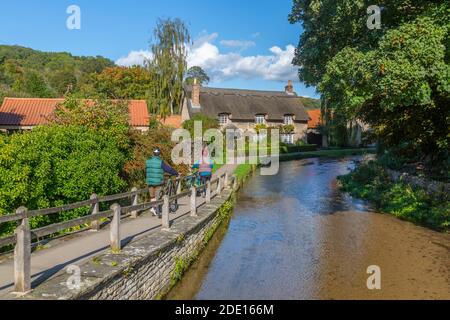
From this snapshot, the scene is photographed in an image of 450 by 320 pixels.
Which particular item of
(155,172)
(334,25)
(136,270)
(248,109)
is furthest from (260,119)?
(136,270)

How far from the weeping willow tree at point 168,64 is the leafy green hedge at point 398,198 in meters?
29.1

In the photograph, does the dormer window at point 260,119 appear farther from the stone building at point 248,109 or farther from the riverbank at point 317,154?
the riverbank at point 317,154

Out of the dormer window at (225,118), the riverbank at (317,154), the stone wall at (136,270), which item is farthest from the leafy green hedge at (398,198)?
the dormer window at (225,118)

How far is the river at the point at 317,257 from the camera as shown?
8.86m

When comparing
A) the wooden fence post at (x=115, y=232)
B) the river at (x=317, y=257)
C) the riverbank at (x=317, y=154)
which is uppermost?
the riverbank at (x=317, y=154)

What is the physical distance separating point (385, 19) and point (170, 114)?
40074mm

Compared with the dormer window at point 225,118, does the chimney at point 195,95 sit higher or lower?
higher

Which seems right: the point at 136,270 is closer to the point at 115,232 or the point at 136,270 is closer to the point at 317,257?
the point at 115,232

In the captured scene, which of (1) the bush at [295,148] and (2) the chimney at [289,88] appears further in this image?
(2) the chimney at [289,88]

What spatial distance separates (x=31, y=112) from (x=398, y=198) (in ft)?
92.2

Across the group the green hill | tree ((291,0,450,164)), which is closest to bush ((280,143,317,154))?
the green hill

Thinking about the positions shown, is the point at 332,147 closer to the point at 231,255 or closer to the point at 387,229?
the point at 387,229

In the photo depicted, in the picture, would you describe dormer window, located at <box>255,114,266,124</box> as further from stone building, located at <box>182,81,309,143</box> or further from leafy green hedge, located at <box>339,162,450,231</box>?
leafy green hedge, located at <box>339,162,450,231</box>
